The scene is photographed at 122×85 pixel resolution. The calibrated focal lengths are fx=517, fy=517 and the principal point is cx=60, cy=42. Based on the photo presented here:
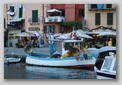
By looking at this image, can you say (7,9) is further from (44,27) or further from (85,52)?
(85,52)

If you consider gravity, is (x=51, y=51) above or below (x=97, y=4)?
below

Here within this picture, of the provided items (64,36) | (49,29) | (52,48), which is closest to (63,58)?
(52,48)

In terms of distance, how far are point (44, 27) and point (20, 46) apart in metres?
0.46

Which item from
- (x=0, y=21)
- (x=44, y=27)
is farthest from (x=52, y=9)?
(x=0, y=21)

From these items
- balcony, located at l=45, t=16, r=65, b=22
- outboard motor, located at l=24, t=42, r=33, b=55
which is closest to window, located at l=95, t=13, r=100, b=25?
balcony, located at l=45, t=16, r=65, b=22

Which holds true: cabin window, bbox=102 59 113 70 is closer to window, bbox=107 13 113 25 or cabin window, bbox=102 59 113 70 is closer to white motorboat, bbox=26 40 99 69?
white motorboat, bbox=26 40 99 69

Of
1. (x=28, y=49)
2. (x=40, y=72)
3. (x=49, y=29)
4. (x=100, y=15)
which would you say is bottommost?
(x=40, y=72)

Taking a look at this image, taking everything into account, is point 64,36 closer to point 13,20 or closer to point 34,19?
point 34,19

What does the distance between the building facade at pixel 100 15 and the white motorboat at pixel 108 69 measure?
467mm

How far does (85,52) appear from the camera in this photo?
7.67m

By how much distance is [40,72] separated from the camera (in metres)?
7.66

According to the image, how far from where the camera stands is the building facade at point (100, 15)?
24.7 feet

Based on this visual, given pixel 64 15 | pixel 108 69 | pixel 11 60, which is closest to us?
pixel 108 69

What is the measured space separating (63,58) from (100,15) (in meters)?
0.85
